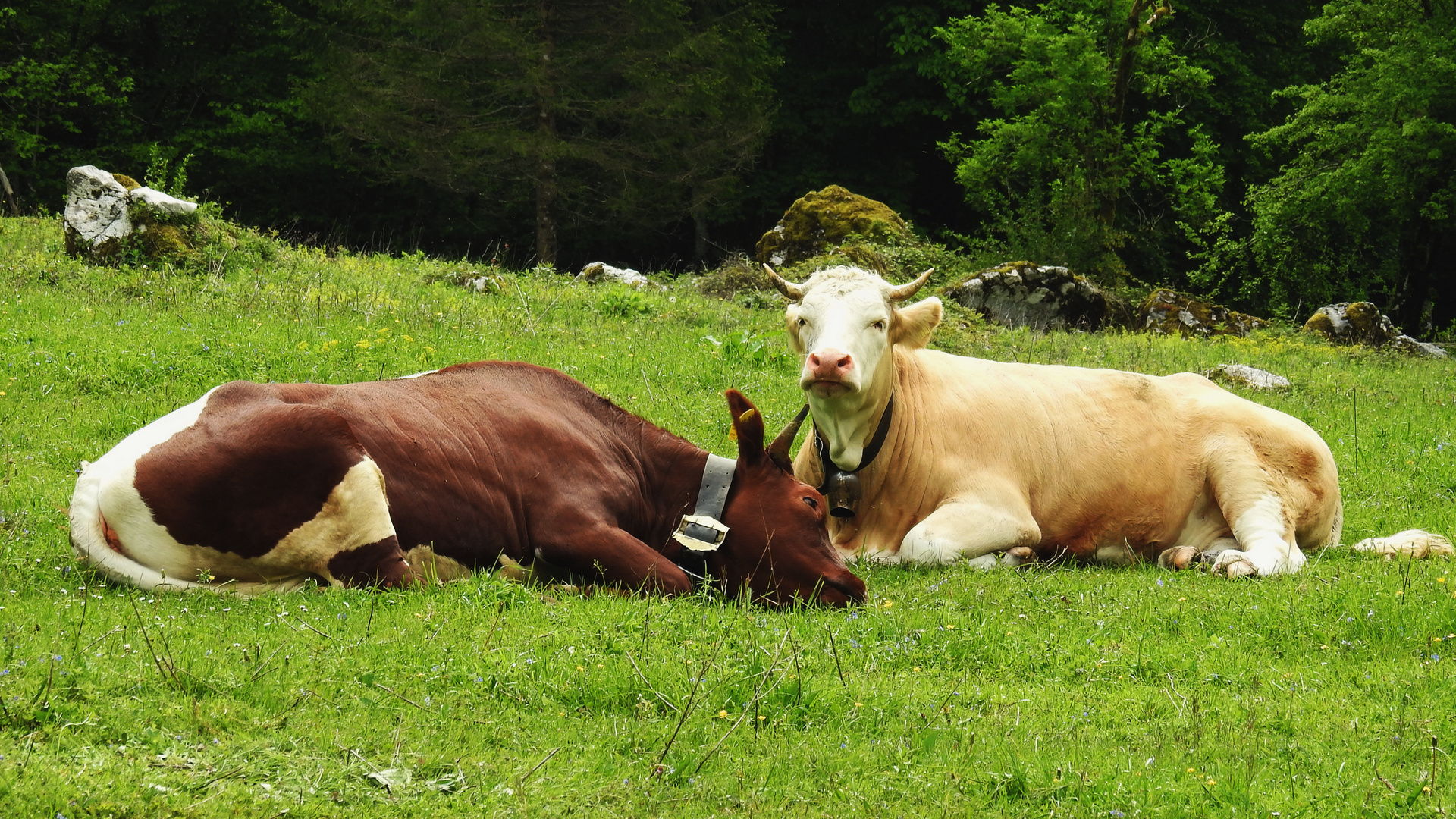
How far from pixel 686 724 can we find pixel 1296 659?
9.28ft

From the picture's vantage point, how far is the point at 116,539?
5422 mm

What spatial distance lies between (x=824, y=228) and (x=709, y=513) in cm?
1641

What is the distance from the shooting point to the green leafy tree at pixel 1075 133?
87.7ft

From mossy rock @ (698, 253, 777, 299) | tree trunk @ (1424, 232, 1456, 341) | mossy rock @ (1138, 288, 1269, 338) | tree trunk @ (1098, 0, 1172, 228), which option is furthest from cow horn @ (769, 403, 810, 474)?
tree trunk @ (1424, 232, 1456, 341)

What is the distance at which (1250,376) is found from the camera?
48.6 feet

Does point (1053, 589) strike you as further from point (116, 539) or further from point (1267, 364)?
point (1267, 364)

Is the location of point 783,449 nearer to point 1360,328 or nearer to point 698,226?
point 1360,328

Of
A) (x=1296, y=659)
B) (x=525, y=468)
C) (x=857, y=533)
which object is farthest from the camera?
(x=857, y=533)

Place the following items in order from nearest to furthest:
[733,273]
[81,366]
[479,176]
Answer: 1. [81,366]
2. [733,273]
3. [479,176]

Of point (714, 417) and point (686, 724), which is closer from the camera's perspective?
point (686, 724)

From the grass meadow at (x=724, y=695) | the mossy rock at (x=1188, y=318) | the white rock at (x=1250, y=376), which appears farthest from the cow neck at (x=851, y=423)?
the mossy rock at (x=1188, y=318)

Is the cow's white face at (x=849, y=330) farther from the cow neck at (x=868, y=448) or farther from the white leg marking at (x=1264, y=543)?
the white leg marking at (x=1264, y=543)

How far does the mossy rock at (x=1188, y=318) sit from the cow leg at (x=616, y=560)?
55.3ft

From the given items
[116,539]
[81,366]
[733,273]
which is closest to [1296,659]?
[116,539]
